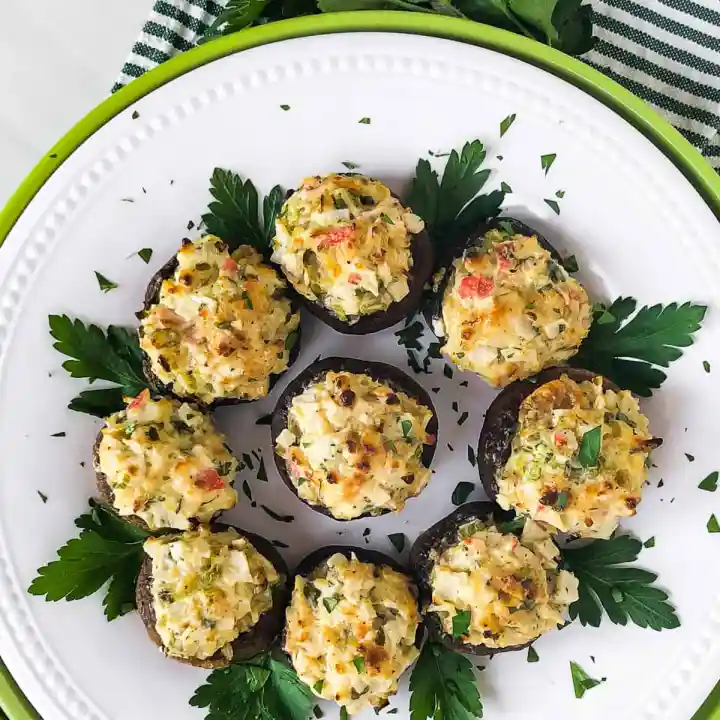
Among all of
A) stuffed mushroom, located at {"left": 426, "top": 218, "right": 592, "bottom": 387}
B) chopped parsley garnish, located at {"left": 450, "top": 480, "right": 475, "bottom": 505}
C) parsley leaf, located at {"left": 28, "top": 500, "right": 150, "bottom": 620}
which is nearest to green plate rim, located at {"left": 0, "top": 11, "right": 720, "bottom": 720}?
parsley leaf, located at {"left": 28, "top": 500, "right": 150, "bottom": 620}

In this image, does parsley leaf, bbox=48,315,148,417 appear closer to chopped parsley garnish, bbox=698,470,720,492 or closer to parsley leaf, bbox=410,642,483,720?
parsley leaf, bbox=410,642,483,720

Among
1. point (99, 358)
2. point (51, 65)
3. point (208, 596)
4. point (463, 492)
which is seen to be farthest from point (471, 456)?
point (51, 65)

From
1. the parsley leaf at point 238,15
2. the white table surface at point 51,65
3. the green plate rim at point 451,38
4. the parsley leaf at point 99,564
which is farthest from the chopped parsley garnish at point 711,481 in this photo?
the white table surface at point 51,65

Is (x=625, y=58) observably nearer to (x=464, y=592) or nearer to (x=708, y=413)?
(x=708, y=413)

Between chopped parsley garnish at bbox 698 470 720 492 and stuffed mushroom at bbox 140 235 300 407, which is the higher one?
chopped parsley garnish at bbox 698 470 720 492

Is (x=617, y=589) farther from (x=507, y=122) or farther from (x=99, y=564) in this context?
(x=99, y=564)

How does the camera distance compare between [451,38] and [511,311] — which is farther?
[451,38]

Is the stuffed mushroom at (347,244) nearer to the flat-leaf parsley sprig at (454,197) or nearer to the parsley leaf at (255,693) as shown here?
the flat-leaf parsley sprig at (454,197)
